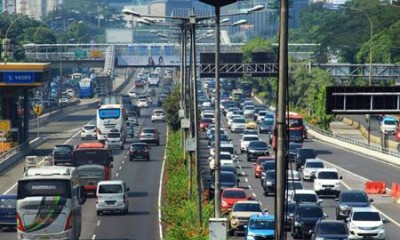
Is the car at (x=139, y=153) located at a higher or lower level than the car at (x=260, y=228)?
lower

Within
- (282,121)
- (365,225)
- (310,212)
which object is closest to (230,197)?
(310,212)

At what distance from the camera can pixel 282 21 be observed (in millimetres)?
24891

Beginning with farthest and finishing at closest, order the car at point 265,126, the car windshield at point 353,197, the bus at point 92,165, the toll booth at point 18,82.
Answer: the car at point 265,126 < the toll booth at point 18,82 < the bus at point 92,165 < the car windshield at point 353,197

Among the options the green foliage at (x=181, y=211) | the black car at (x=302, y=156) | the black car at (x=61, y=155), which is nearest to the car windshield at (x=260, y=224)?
the green foliage at (x=181, y=211)

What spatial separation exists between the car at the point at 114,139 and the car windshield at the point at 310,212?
5254 centimetres

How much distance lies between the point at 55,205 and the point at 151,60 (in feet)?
459

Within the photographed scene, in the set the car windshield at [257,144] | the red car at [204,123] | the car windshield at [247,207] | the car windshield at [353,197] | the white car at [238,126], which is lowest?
the white car at [238,126]

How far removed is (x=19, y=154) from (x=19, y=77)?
5161mm

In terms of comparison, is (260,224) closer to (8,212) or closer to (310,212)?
(310,212)

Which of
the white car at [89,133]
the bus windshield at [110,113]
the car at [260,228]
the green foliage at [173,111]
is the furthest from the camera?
the white car at [89,133]

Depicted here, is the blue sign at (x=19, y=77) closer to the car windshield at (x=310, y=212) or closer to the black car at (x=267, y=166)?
the black car at (x=267, y=166)

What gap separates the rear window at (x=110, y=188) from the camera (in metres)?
63.2

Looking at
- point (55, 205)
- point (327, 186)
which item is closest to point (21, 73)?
point (327, 186)

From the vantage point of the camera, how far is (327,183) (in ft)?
235
